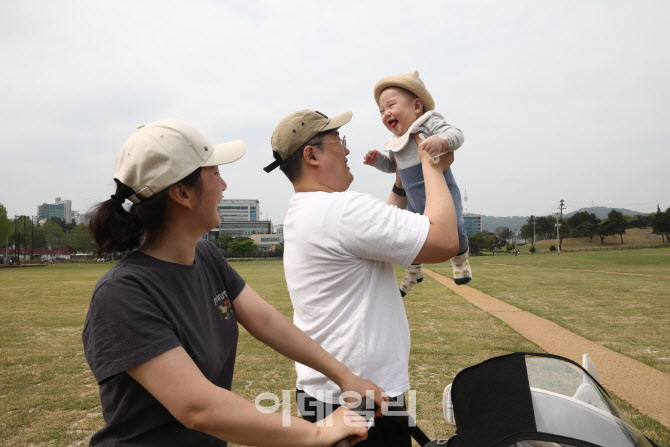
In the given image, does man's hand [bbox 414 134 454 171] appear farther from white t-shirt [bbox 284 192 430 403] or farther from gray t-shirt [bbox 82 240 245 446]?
gray t-shirt [bbox 82 240 245 446]

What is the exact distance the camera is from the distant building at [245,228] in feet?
486

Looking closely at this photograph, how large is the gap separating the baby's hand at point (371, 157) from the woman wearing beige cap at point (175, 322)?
4.16ft

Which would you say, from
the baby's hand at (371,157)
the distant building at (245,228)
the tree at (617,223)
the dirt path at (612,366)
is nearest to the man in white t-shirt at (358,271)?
the baby's hand at (371,157)

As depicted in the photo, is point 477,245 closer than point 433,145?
No

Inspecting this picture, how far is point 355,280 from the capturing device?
5.71 ft

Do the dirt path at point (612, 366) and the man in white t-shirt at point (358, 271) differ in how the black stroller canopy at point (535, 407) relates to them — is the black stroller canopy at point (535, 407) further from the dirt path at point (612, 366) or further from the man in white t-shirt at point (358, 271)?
the dirt path at point (612, 366)

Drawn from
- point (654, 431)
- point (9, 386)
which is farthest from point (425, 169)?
point (9, 386)

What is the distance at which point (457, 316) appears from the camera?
37.9 ft

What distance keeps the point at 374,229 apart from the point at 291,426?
740mm

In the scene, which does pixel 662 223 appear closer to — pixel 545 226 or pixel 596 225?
pixel 596 225

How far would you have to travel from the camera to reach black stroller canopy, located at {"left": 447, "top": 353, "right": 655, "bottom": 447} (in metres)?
1.27

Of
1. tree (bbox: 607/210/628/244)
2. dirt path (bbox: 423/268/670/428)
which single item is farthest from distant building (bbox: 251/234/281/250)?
dirt path (bbox: 423/268/670/428)

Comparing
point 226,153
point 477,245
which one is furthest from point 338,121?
point 477,245

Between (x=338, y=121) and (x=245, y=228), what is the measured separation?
15186cm
